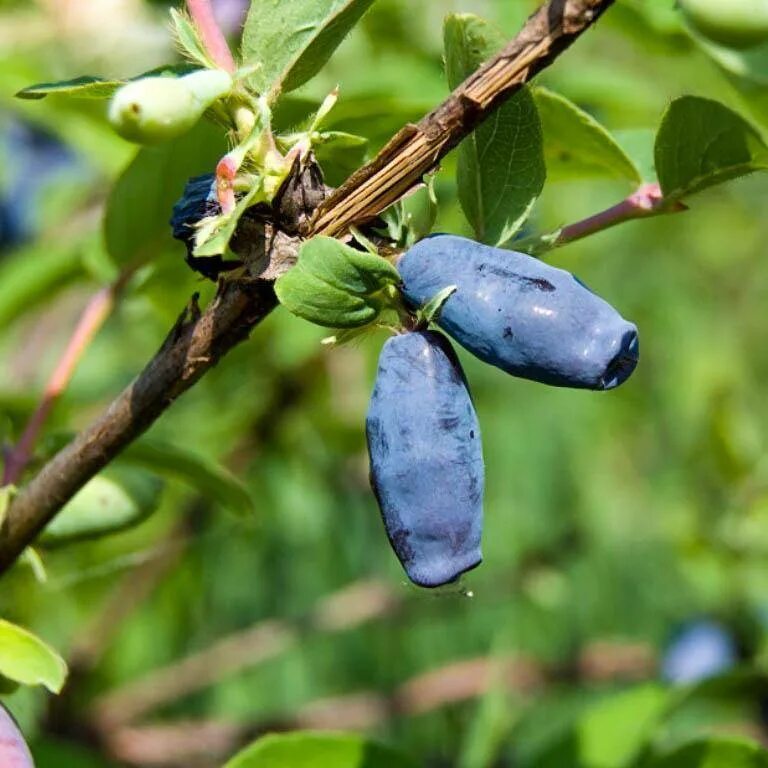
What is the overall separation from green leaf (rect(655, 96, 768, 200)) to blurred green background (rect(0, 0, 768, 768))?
317 mm

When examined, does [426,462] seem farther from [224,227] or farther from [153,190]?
[153,190]

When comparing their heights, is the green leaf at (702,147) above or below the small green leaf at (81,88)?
below

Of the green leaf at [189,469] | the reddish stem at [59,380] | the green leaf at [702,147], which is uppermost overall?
the green leaf at [702,147]

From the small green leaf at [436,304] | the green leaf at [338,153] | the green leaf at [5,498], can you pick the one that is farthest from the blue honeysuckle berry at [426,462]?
the green leaf at [5,498]

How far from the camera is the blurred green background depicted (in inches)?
48.5

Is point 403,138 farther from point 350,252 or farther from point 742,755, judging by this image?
point 742,755

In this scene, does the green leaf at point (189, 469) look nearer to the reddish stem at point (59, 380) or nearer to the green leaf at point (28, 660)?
the reddish stem at point (59, 380)

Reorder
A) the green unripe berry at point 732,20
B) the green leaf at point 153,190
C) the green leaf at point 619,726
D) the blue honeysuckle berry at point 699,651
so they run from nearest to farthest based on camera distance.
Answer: the green unripe berry at point 732,20 < the green leaf at point 153,190 < the green leaf at point 619,726 < the blue honeysuckle berry at point 699,651

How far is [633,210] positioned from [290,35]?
0.67 feet

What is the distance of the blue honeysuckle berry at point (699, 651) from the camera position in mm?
1404

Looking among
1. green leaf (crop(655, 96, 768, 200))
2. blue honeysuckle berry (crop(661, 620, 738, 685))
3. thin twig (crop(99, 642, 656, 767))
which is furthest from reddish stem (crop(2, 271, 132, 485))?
blue honeysuckle berry (crop(661, 620, 738, 685))

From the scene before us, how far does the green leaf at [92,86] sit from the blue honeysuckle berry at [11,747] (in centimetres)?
29

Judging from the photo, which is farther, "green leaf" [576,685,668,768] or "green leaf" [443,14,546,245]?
"green leaf" [576,685,668,768]

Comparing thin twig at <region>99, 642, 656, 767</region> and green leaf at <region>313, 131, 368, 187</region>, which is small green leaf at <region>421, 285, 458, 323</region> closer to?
green leaf at <region>313, 131, 368, 187</region>
